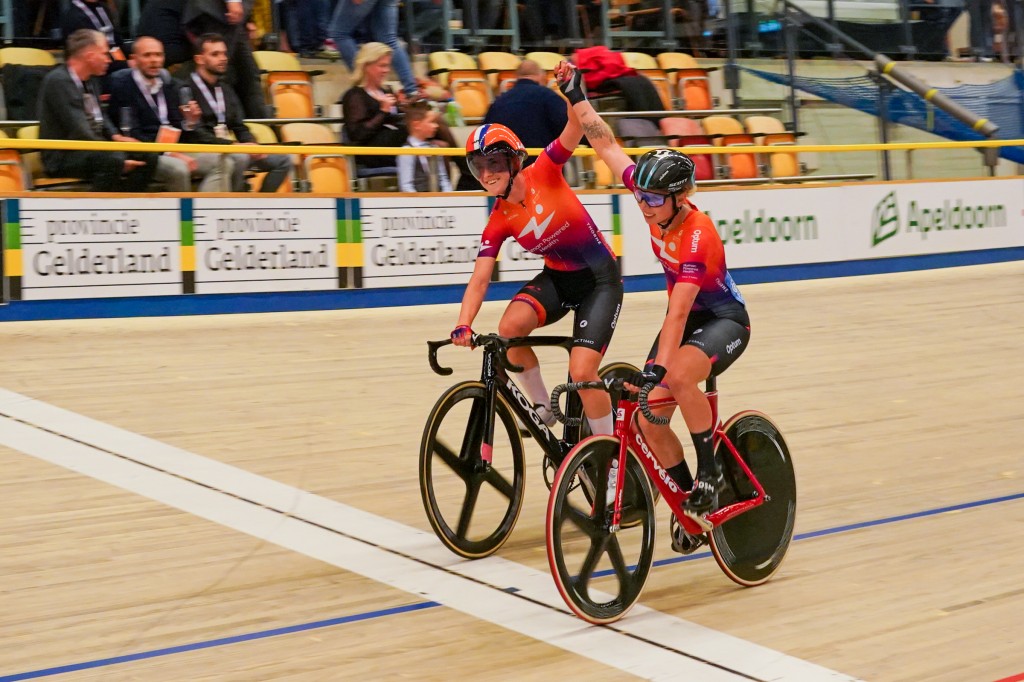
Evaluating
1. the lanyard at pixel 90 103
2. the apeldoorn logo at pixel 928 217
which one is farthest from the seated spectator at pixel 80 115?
the apeldoorn logo at pixel 928 217

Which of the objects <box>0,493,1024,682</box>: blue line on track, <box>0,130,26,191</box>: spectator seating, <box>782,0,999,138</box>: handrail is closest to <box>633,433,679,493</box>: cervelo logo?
<box>0,493,1024,682</box>: blue line on track

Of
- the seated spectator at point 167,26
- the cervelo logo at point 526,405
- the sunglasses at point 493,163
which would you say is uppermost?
the seated spectator at point 167,26

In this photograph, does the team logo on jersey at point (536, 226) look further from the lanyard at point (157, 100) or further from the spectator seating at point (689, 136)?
the spectator seating at point (689, 136)

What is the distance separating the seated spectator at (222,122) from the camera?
29.0 ft

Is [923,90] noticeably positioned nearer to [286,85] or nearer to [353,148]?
[286,85]

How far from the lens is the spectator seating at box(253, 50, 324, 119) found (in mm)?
10578

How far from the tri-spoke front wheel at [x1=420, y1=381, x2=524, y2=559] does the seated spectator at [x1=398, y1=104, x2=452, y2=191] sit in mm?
5628

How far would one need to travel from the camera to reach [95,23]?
9133 mm

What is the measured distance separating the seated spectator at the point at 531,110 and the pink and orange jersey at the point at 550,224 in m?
4.81

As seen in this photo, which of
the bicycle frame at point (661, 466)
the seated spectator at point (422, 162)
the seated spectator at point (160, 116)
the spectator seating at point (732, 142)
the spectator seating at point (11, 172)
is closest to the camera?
the bicycle frame at point (661, 466)

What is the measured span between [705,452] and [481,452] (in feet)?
2.77

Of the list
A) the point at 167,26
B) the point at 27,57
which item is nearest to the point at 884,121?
the point at 167,26

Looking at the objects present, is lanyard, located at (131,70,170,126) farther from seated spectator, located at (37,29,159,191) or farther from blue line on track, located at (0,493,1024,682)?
blue line on track, located at (0,493,1024,682)

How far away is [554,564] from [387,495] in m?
1.69
